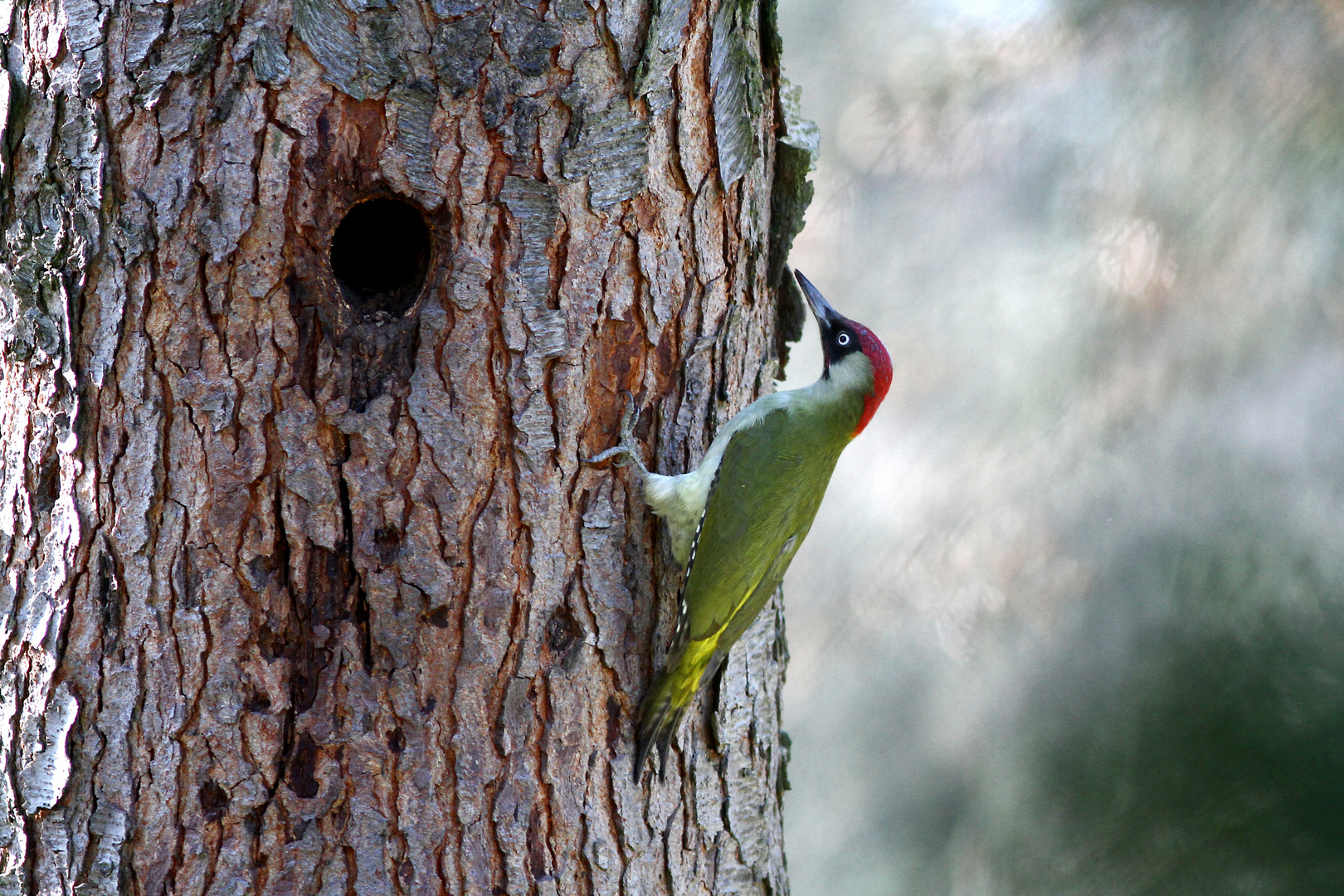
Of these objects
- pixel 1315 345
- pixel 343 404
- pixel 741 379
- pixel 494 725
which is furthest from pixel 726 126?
pixel 1315 345

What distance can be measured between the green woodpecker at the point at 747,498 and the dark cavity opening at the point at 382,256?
505 millimetres

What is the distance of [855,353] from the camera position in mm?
3053

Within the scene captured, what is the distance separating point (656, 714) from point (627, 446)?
0.55 meters

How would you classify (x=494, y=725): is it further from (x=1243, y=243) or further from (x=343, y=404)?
(x=1243, y=243)

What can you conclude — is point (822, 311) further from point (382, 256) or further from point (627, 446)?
point (382, 256)

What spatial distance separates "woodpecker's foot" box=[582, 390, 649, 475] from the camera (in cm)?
210

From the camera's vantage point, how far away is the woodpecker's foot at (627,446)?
210 centimetres

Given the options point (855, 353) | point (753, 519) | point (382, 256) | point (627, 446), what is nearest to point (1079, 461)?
point (855, 353)

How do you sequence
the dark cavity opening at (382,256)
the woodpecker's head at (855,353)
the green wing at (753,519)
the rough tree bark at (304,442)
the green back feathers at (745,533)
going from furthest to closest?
the woodpecker's head at (855,353) < the green wing at (753,519) < the green back feathers at (745,533) < the dark cavity opening at (382,256) < the rough tree bark at (304,442)

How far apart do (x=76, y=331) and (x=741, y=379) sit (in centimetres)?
136

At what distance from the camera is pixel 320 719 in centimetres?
186

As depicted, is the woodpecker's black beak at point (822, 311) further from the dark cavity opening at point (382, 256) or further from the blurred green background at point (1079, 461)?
the dark cavity opening at point (382, 256)

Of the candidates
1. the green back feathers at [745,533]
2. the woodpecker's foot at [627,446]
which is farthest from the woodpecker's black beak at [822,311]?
the woodpecker's foot at [627,446]

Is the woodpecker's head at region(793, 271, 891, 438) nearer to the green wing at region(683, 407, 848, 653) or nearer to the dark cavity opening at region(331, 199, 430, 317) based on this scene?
the green wing at region(683, 407, 848, 653)
